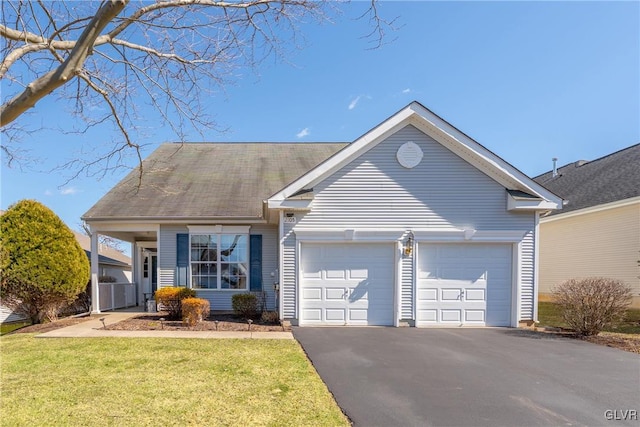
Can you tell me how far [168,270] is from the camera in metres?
12.2

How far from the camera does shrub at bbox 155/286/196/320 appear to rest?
1073 centimetres

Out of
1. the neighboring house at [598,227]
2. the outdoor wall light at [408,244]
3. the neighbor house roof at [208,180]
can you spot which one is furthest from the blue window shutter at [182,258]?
the neighboring house at [598,227]

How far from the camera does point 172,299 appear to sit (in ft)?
35.2

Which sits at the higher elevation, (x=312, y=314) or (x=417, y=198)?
(x=417, y=198)

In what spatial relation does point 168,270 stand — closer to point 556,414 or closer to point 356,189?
point 356,189

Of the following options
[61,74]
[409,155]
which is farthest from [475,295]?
[61,74]

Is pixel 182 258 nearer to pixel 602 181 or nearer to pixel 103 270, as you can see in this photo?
pixel 103 270

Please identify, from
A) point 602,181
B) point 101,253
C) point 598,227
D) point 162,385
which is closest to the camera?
point 162,385

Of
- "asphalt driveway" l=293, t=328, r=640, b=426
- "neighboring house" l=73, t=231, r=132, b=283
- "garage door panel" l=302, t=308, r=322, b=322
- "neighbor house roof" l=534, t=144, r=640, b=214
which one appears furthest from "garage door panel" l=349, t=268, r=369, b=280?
"neighboring house" l=73, t=231, r=132, b=283

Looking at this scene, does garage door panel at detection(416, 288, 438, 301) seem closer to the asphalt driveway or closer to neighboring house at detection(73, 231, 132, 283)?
the asphalt driveway

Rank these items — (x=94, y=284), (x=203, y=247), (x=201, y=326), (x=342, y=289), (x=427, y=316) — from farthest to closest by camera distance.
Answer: (x=203, y=247) < (x=94, y=284) < (x=427, y=316) < (x=342, y=289) < (x=201, y=326)

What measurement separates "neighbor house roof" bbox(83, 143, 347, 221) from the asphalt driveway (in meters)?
6.20

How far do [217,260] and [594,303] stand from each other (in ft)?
35.1

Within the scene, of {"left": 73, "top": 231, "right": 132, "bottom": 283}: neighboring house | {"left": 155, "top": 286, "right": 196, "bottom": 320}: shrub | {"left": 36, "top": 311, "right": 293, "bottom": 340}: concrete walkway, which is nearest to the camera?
{"left": 36, "top": 311, "right": 293, "bottom": 340}: concrete walkway
